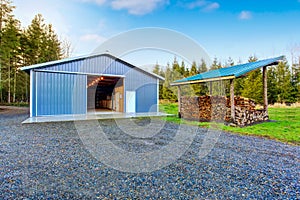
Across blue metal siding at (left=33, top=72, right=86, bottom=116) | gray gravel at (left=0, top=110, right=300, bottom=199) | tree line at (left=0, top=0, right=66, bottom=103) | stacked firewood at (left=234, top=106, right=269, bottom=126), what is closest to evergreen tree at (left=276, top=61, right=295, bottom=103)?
stacked firewood at (left=234, top=106, right=269, bottom=126)

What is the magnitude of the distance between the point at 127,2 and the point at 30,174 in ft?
37.7

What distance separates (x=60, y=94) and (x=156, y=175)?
355 inches

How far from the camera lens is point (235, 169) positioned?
9.86ft

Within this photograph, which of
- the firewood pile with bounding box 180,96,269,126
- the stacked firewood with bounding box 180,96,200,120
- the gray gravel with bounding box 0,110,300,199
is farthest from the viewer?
the stacked firewood with bounding box 180,96,200,120

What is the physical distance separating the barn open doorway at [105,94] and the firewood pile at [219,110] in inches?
192

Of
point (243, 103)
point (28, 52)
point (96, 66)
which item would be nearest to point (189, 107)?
point (243, 103)

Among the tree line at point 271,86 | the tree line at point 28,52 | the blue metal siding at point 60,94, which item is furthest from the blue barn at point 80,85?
the tree line at point 28,52

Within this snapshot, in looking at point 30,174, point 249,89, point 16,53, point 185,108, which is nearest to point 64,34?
point 16,53

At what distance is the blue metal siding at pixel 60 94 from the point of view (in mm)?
9664

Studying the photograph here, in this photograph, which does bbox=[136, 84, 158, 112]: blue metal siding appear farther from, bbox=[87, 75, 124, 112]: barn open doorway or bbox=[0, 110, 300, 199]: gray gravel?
bbox=[0, 110, 300, 199]: gray gravel

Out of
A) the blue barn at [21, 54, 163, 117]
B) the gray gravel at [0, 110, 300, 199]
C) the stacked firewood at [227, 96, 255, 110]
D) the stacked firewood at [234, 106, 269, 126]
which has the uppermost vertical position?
the blue barn at [21, 54, 163, 117]

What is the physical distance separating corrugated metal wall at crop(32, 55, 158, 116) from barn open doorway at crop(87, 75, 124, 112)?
45.3 inches

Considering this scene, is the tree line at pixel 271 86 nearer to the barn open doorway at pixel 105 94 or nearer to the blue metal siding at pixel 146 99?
the barn open doorway at pixel 105 94

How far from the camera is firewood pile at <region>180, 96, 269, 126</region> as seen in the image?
761 centimetres
